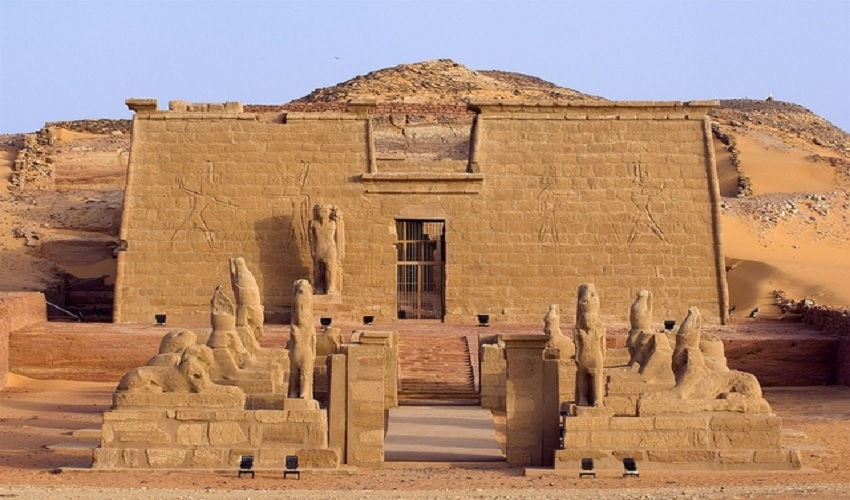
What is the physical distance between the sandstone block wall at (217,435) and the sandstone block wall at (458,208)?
11499 millimetres

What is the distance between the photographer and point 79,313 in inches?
1314

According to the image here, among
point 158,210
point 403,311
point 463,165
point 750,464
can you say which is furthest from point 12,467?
point 463,165

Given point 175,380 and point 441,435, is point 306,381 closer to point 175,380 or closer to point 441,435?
point 175,380

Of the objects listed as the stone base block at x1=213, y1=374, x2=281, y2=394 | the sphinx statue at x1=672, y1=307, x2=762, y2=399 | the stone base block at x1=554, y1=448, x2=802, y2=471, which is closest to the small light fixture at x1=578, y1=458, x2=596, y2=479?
the stone base block at x1=554, y1=448, x2=802, y2=471

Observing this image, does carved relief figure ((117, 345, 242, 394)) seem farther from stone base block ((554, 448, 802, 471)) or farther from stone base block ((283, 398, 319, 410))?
stone base block ((554, 448, 802, 471))

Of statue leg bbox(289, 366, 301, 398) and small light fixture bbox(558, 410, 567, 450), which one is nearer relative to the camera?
small light fixture bbox(558, 410, 567, 450)

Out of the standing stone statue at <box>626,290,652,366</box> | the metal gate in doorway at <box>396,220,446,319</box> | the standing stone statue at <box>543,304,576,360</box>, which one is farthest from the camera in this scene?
the metal gate in doorway at <box>396,220,446,319</box>

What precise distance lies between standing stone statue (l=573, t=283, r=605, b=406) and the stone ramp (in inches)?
53.0

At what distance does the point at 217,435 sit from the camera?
60.9 ft

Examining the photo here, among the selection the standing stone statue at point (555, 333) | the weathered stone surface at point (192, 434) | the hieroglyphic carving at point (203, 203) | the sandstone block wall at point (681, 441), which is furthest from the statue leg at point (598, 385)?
the hieroglyphic carving at point (203, 203)

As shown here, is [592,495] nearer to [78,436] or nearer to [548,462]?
[548,462]

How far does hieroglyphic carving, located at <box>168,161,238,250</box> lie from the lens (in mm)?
30969

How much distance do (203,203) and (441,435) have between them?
37.7 ft

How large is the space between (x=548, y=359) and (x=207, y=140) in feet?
46.3
